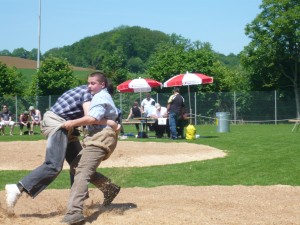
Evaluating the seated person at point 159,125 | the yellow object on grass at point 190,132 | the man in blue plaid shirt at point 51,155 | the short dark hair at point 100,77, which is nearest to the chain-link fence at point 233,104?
the seated person at point 159,125

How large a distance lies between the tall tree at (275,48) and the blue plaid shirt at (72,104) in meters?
35.7

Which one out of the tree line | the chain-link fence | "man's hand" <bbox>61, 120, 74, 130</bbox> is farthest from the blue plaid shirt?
the chain-link fence

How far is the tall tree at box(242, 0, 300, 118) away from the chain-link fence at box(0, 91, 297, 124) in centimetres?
117

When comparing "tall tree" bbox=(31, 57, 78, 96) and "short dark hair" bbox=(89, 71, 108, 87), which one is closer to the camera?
"short dark hair" bbox=(89, 71, 108, 87)

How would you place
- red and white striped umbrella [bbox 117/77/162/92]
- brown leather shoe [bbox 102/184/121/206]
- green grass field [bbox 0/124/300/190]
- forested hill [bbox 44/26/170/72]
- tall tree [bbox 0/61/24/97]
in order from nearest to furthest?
1. brown leather shoe [bbox 102/184/121/206]
2. green grass field [bbox 0/124/300/190]
3. red and white striped umbrella [bbox 117/77/162/92]
4. tall tree [bbox 0/61/24/97]
5. forested hill [bbox 44/26/170/72]

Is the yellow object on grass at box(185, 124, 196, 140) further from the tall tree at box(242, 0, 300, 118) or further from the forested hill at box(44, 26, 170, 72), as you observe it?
the forested hill at box(44, 26, 170, 72)

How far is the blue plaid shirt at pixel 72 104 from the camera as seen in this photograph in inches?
277

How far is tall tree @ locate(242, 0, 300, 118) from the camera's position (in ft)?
137

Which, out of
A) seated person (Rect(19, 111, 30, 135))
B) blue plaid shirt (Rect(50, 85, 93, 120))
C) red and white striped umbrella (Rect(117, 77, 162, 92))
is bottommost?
seated person (Rect(19, 111, 30, 135))

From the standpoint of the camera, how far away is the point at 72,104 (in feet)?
23.1

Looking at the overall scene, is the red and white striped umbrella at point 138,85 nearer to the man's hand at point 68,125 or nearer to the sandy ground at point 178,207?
the sandy ground at point 178,207

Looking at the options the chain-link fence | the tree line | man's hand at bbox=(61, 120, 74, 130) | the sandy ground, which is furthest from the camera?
the tree line

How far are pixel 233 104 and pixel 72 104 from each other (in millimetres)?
35283

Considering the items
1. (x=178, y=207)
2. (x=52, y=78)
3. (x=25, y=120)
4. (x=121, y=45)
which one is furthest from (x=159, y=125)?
(x=121, y=45)
